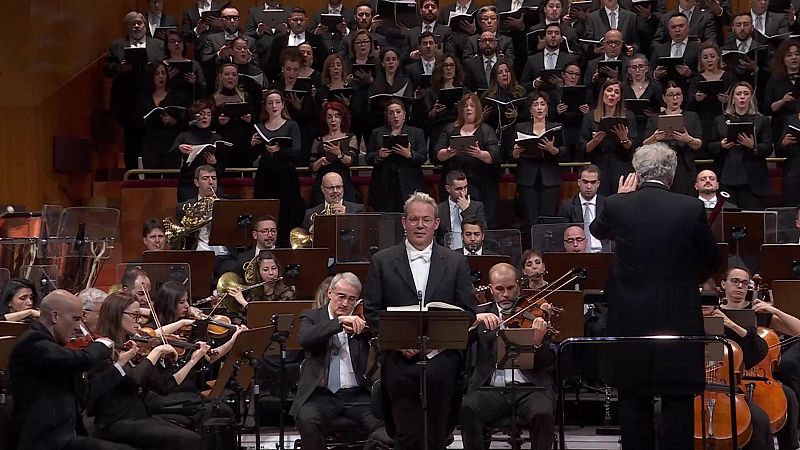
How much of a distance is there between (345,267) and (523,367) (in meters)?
1.46

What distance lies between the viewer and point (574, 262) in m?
7.41

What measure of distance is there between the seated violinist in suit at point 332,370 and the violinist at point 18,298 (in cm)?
168

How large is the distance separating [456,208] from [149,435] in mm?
3244

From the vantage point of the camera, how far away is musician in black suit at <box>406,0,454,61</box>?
10.7m

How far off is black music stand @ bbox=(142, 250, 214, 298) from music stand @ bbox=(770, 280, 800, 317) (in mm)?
3583

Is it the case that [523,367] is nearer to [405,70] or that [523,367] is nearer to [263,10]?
[405,70]

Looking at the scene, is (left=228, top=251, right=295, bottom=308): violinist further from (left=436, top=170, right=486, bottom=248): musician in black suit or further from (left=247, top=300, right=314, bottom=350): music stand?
(left=436, top=170, right=486, bottom=248): musician in black suit

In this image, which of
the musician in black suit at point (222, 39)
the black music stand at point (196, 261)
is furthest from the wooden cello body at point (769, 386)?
the musician in black suit at point (222, 39)

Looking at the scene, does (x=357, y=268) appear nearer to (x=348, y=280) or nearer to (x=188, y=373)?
(x=348, y=280)

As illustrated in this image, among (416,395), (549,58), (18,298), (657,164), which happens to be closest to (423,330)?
(416,395)

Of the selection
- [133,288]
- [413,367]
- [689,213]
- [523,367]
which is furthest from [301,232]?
[689,213]

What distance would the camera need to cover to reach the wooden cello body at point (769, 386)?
21.9 feet

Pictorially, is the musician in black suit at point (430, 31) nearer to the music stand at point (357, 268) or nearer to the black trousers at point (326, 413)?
the music stand at point (357, 268)

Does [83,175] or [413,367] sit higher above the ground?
[83,175]
